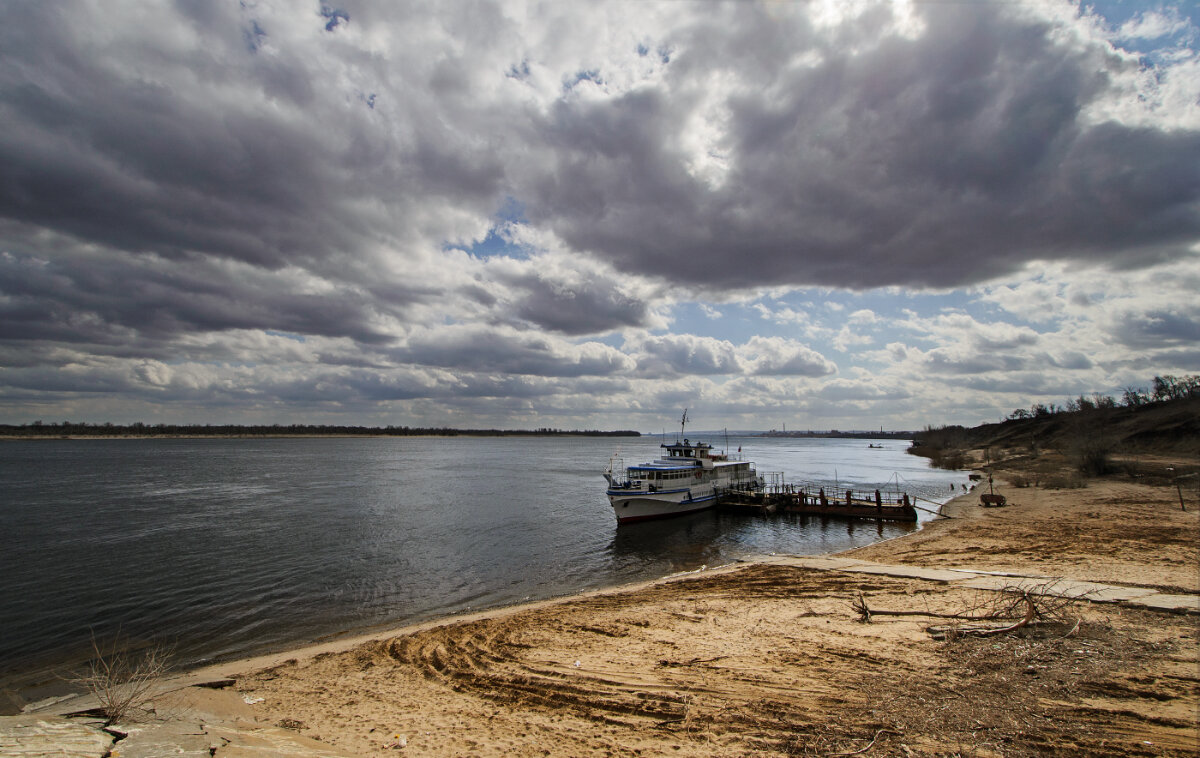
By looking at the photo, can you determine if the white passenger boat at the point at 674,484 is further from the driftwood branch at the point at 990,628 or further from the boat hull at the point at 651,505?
the driftwood branch at the point at 990,628

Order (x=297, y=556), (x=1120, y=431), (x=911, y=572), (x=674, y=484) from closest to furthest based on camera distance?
(x=911, y=572), (x=297, y=556), (x=674, y=484), (x=1120, y=431)

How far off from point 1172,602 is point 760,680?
11.5 m

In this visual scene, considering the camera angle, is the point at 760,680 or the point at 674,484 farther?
the point at 674,484

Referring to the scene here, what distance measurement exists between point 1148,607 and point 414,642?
19.0 meters

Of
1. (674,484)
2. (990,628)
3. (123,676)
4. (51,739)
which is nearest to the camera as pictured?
(51,739)

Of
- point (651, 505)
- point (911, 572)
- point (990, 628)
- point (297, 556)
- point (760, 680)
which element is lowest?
point (297, 556)

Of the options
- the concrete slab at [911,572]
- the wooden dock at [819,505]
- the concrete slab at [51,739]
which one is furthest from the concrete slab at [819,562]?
the concrete slab at [51,739]

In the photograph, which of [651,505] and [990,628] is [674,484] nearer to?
[651,505]

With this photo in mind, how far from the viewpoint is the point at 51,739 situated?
267 inches

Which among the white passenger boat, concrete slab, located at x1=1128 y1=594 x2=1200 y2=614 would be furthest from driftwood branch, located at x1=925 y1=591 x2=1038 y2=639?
the white passenger boat

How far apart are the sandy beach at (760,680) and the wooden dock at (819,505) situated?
23.6m

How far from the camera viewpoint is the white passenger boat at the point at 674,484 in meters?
41.9

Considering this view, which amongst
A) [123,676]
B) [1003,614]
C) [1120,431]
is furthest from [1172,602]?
[1120,431]

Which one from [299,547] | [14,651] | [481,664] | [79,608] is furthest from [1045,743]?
[299,547]
